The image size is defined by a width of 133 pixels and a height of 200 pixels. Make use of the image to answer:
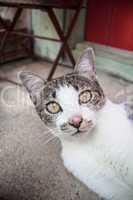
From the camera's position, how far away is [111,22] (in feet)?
6.32

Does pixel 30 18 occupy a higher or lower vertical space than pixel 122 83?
higher

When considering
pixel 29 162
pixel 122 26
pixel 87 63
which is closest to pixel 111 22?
pixel 122 26

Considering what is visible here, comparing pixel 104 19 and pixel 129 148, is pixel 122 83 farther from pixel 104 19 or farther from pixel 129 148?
pixel 129 148

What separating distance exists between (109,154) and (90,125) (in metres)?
0.14

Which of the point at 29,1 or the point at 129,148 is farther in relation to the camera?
the point at 29,1

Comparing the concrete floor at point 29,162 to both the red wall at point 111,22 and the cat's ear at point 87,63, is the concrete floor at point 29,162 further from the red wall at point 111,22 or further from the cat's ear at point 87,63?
the red wall at point 111,22

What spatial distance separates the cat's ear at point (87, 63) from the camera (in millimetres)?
694

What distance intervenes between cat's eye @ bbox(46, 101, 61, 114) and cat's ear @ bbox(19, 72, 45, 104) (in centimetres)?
7

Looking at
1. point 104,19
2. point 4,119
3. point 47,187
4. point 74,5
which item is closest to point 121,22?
point 104,19

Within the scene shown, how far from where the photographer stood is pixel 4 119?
131 centimetres

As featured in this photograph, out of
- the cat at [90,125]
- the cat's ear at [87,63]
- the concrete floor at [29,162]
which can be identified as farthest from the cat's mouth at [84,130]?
the concrete floor at [29,162]

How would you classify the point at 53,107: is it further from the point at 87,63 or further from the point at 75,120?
the point at 87,63

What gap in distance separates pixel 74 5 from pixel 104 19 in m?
0.53

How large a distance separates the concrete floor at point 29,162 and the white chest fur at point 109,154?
128 mm
